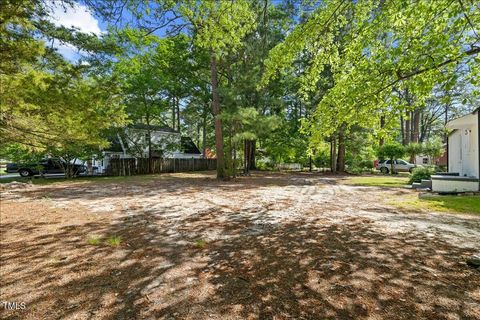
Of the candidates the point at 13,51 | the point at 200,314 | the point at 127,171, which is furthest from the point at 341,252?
the point at 127,171

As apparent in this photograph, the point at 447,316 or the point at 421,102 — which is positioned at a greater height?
the point at 421,102

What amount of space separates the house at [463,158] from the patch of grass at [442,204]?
4.67ft

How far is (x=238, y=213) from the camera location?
630 cm

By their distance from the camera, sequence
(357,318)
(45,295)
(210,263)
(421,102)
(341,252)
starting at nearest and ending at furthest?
(357,318) < (45,295) < (210,263) < (341,252) < (421,102)

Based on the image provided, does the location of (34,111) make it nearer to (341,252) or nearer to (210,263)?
(210,263)

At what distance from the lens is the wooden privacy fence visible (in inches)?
773

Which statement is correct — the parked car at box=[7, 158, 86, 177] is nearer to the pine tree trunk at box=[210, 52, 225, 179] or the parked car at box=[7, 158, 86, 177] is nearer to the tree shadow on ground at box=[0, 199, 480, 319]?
the pine tree trunk at box=[210, 52, 225, 179]

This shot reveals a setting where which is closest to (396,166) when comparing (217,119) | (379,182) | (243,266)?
(379,182)

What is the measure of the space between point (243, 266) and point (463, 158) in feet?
43.8

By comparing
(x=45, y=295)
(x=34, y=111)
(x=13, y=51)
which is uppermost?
(x=13, y=51)

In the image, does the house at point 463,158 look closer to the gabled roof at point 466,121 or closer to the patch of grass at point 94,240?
the gabled roof at point 466,121

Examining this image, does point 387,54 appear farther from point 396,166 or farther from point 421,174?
point 396,166

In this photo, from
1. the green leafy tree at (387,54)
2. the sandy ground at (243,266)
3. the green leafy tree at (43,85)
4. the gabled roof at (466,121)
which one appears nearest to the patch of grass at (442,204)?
the sandy ground at (243,266)

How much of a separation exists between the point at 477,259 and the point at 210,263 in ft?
10.8
